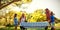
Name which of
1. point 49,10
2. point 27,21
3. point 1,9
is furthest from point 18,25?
point 49,10

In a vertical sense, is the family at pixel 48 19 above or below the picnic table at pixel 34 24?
above

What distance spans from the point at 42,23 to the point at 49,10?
0.88ft

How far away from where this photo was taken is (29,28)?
8.21 feet

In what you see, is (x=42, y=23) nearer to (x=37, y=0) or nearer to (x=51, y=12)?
(x=51, y=12)

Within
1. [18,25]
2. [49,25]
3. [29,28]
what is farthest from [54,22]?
[18,25]

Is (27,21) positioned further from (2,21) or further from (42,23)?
(2,21)

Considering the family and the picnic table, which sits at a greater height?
the family

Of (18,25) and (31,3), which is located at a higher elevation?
(31,3)

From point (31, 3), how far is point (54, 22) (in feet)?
1.72

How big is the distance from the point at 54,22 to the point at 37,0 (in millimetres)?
492

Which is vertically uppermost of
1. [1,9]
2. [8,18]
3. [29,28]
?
[1,9]

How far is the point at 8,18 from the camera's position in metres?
2.53

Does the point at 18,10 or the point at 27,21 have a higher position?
the point at 18,10

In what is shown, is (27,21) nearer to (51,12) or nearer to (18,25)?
(18,25)
